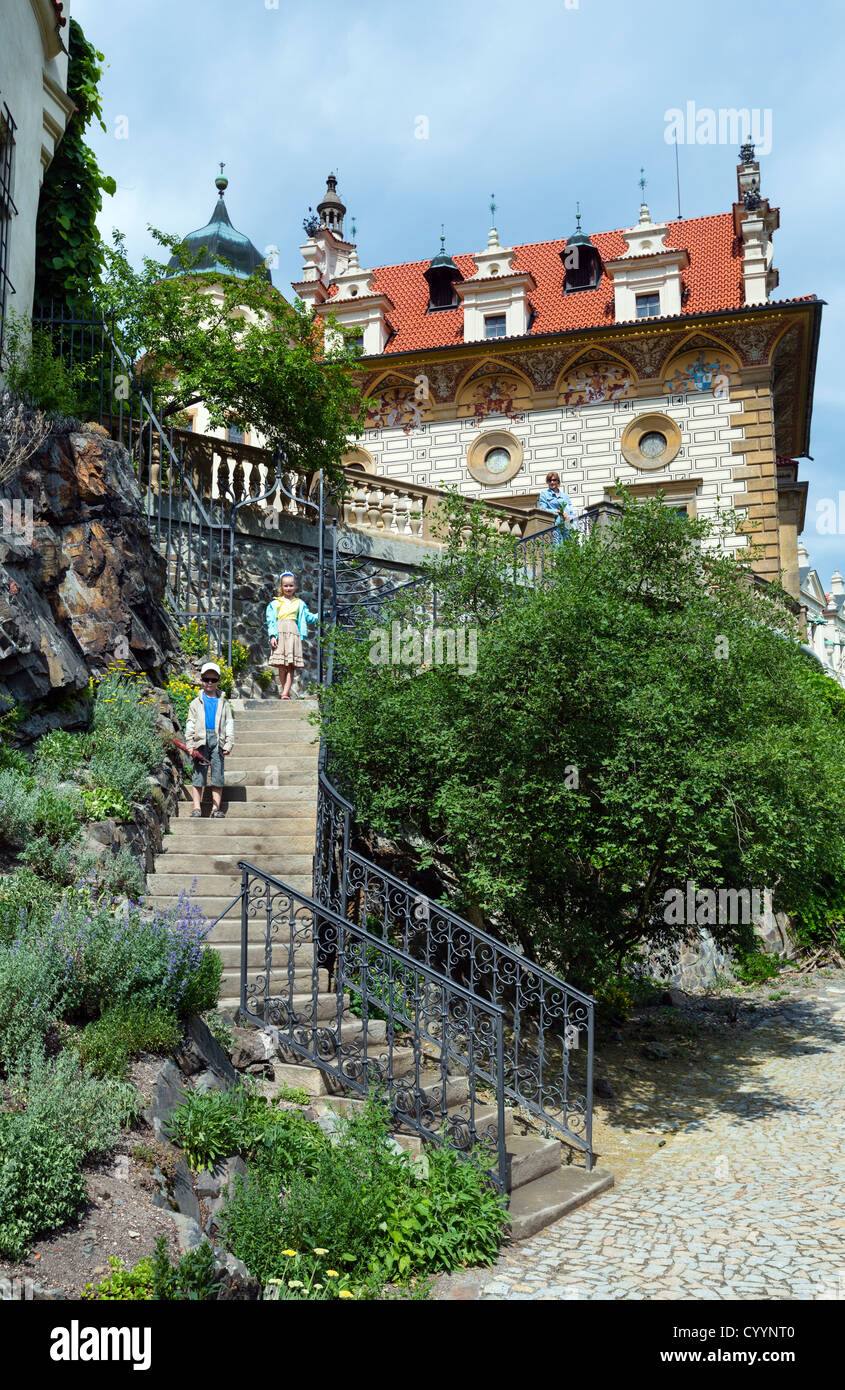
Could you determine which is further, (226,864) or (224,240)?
(224,240)

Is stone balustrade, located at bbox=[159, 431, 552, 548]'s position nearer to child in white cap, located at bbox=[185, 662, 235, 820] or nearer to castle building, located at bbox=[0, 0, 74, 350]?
castle building, located at bbox=[0, 0, 74, 350]

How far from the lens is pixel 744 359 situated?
24.4 meters

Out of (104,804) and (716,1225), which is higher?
(104,804)

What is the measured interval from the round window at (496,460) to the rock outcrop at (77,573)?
50.7 ft

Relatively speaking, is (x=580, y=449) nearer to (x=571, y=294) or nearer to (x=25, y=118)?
(x=571, y=294)

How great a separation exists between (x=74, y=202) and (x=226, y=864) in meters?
9.88

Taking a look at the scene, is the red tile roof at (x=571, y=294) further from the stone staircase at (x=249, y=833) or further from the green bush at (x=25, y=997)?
the green bush at (x=25, y=997)

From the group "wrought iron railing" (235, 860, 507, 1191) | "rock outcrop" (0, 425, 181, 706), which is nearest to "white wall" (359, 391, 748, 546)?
"rock outcrop" (0, 425, 181, 706)

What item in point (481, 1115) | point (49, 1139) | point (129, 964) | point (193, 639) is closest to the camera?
point (49, 1139)

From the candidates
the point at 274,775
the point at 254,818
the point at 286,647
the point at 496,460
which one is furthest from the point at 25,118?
the point at 496,460

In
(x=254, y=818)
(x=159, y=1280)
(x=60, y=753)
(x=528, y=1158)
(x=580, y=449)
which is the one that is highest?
(x=580, y=449)

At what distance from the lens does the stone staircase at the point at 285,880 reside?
6664mm

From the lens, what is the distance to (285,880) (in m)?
8.38

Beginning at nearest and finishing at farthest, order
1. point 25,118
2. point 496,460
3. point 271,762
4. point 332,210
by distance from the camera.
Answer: point 271,762
point 25,118
point 496,460
point 332,210
